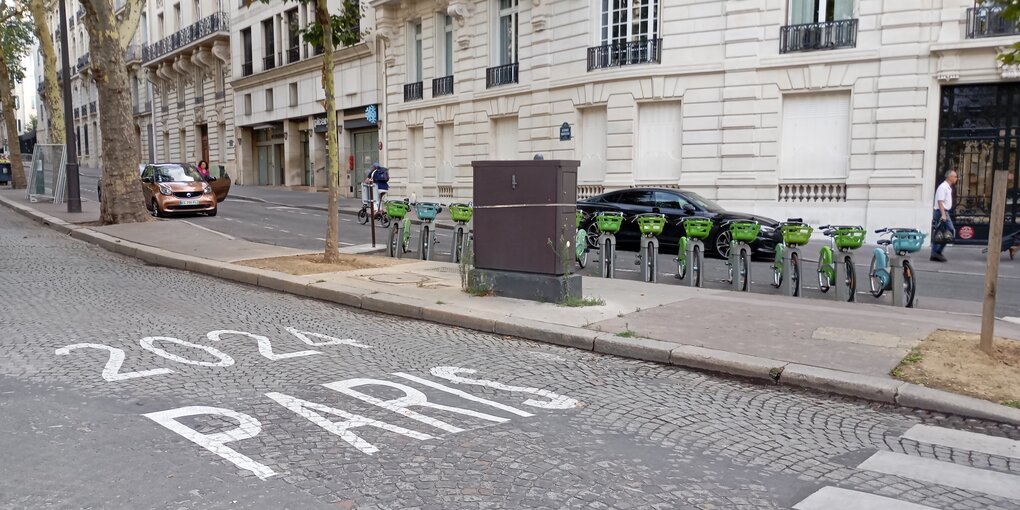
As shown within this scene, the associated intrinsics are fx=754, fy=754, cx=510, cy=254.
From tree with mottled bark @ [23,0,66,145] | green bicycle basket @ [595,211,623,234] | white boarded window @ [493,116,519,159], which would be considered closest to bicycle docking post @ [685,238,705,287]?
green bicycle basket @ [595,211,623,234]

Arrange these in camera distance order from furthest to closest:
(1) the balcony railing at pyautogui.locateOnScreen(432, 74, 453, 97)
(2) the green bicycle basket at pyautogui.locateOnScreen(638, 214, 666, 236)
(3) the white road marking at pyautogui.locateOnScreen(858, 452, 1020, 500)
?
(1) the balcony railing at pyautogui.locateOnScreen(432, 74, 453, 97), (2) the green bicycle basket at pyautogui.locateOnScreen(638, 214, 666, 236), (3) the white road marking at pyautogui.locateOnScreen(858, 452, 1020, 500)

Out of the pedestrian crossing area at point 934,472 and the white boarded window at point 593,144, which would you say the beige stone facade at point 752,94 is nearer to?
the white boarded window at point 593,144

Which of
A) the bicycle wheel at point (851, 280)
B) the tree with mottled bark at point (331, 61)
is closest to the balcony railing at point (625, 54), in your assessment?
the tree with mottled bark at point (331, 61)

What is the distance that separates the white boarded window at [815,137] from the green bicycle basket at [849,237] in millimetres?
9971

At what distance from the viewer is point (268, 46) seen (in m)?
38.3

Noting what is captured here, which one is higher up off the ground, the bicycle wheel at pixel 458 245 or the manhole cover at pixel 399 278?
the bicycle wheel at pixel 458 245

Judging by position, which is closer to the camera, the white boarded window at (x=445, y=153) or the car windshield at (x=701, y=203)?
the car windshield at (x=701, y=203)

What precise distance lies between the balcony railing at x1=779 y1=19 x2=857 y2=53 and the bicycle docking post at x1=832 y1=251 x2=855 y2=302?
35.4 ft

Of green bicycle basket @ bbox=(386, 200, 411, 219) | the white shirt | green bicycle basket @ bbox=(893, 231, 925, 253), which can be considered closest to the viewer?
green bicycle basket @ bbox=(893, 231, 925, 253)

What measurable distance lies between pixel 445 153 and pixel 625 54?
30.3 ft

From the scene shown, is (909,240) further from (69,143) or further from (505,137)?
(69,143)

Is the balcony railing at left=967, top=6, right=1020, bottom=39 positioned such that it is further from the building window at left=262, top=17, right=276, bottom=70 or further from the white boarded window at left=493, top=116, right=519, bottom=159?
the building window at left=262, top=17, right=276, bottom=70

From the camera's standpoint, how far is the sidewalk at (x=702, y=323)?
19.7ft

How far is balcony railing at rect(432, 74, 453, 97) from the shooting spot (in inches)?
1091
